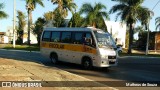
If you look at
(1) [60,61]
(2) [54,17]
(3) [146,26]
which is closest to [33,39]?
(2) [54,17]

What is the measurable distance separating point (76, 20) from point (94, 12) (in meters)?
4.05

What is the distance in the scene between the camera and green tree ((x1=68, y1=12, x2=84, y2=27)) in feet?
232

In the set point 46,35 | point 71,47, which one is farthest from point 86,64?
point 46,35

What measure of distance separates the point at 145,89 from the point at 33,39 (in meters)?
102

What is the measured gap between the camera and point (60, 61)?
78.2ft

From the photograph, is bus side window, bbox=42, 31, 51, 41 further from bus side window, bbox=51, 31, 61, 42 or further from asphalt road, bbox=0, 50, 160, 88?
asphalt road, bbox=0, 50, 160, 88

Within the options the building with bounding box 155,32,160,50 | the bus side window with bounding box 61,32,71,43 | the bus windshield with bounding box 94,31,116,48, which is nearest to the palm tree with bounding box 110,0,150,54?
the bus side window with bounding box 61,32,71,43

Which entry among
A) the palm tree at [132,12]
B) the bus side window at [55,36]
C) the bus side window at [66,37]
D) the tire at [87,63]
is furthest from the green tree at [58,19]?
the tire at [87,63]

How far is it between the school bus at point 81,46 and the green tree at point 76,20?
46043 millimetres

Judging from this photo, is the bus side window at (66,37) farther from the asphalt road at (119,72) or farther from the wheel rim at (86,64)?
the wheel rim at (86,64)

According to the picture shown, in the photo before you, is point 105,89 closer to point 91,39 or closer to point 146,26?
point 91,39

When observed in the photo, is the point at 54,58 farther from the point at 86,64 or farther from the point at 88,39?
the point at 88,39

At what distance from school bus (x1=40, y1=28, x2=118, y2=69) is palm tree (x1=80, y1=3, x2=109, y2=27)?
47.3 metres

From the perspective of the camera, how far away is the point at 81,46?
21.4 m
